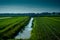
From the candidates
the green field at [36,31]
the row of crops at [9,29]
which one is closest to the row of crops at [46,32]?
the green field at [36,31]

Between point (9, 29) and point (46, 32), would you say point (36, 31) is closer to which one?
point (46, 32)

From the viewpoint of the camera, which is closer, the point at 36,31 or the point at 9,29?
the point at 36,31

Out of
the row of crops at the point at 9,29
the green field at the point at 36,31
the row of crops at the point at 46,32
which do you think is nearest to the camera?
the row of crops at the point at 46,32

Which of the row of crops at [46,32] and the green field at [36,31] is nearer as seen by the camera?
the row of crops at [46,32]

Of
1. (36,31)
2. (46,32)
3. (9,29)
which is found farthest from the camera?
(9,29)

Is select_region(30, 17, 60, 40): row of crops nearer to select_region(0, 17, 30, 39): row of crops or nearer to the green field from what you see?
the green field

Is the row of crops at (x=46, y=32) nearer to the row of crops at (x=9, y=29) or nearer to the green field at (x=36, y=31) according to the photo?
the green field at (x=36, y=31)

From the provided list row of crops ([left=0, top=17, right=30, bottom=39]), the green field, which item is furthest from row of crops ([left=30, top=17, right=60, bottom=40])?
row of crops ([left=0, top=17, right=30, bottom=39])

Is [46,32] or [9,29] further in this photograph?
[9,29]

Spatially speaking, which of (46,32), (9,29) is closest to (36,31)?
(46,32)

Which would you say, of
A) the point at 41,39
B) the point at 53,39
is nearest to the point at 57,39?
the point at 53,39

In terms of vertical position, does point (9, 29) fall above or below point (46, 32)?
above

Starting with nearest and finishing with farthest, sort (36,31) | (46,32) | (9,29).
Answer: (46,32), (36,31), (9,29)

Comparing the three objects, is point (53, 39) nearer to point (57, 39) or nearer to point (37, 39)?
point (57, 39)
